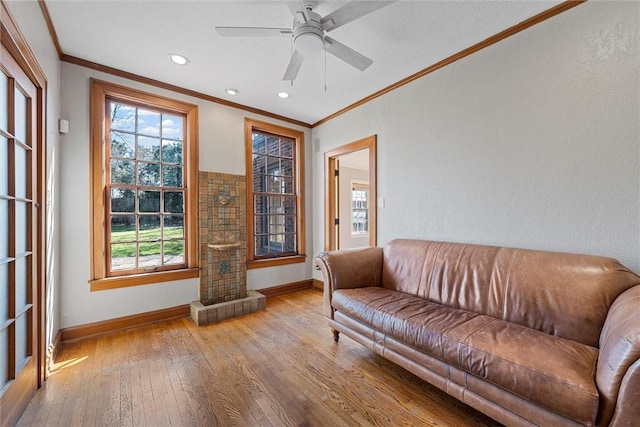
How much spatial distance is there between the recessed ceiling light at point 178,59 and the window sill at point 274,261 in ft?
8.02

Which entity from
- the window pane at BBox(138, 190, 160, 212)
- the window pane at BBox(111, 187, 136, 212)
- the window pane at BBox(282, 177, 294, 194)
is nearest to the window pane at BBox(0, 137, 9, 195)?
the window pane at BBox(111, 187, 136, 212)

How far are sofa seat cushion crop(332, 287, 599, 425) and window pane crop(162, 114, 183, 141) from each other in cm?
291

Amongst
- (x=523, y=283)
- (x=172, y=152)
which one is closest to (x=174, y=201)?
(x=172, y=152)

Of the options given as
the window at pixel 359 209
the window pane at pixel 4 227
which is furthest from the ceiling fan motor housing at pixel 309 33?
the window at pixel 359 209

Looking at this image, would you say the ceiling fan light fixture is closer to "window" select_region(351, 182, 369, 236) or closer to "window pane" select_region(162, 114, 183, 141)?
"window pane" select_region(162, 114, 183, 141)

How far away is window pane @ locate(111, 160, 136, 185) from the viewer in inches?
109

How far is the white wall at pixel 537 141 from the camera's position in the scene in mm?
1682

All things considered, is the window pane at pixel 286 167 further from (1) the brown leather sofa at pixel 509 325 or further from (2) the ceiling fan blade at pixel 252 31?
(2) the ceiling fan blade at pixel 252 31

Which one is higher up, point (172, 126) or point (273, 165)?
point (172, 126)

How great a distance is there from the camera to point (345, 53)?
1.96 meters

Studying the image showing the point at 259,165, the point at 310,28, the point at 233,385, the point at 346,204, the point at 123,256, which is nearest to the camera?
the point at 310,28

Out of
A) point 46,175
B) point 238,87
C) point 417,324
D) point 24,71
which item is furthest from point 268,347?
point 238,87

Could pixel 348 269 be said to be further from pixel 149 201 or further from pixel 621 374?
pixel 149 201

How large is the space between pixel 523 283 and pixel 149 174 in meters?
3.68
